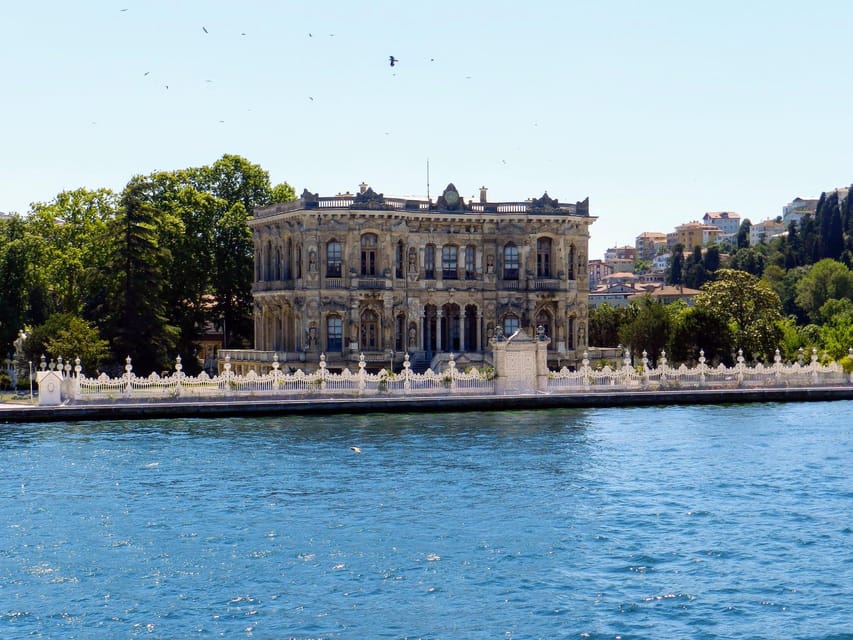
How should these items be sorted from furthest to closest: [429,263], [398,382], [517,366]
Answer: [429,263] → [517,366] → [398,382]

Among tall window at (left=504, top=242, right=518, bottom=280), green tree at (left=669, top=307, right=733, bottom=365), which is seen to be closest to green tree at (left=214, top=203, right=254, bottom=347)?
tall window at (left=504, top=242, right=518, bottom=280)

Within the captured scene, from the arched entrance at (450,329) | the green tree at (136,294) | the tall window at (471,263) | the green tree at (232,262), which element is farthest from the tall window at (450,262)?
the green tree at (136,294)

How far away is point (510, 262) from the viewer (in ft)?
204

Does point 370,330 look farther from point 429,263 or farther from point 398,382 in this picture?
point 398,382

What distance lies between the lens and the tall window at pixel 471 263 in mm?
61906

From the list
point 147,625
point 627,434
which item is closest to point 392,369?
point 627,434

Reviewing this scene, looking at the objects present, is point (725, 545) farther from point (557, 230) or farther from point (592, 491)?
point (557, 230)

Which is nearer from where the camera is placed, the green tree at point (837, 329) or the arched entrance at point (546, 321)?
the arched entrance at point (546, 321)

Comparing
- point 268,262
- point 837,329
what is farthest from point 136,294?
point 837,329

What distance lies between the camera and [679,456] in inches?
1444

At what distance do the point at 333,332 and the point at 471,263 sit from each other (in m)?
7.01

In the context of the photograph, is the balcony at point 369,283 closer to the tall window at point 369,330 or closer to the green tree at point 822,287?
the tall window at point 369,330

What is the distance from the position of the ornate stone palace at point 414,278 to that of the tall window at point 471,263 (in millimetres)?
45

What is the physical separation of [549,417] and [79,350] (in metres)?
19.6
